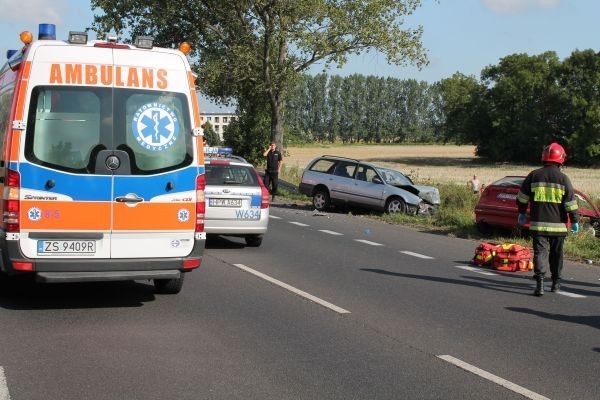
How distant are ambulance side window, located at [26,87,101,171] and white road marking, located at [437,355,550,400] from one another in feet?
12.9

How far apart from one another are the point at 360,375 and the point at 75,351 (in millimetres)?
2305

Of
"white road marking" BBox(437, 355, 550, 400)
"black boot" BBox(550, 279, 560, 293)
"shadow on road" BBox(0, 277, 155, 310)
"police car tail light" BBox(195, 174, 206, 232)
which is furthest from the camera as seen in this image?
"black boot" BBox(550, 279, 560, 293)

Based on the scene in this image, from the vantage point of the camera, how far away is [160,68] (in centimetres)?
800

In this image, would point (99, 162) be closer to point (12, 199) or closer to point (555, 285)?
point (12, 199)

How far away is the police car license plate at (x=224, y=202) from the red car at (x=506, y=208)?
5.64m

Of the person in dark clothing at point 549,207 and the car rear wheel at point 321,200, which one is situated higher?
the person in dark clothing at point 549,207

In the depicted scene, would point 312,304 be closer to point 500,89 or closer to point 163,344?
point 163,344

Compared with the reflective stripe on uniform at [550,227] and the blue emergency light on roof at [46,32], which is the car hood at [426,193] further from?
the blue emergency light on roof at [46,32]

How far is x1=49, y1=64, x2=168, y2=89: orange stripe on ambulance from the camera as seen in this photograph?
300 inches

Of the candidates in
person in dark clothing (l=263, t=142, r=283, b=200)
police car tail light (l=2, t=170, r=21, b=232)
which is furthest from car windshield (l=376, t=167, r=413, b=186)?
police car tail light (l=2, t=170, r=21, b=232)

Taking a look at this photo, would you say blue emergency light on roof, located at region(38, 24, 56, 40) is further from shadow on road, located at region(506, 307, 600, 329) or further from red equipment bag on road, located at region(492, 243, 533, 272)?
red equipment bag on road, located at region(492, 243, 533, 272)

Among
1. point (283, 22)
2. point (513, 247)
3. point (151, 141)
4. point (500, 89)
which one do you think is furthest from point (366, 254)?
point (500, 89)

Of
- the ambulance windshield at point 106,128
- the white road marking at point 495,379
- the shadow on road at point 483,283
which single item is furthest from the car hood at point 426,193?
the white road marking at point 495,379

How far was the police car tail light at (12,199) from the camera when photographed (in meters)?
7.42
